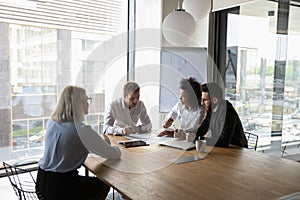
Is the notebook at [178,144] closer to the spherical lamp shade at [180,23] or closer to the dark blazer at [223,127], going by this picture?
the dark blazer at [223,127]

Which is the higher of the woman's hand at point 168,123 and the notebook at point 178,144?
the woman's hand at point 168,123

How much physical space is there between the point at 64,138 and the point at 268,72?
2.42 m

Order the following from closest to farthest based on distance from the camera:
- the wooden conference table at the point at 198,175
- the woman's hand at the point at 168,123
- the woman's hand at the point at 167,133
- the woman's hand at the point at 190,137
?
the wooden conference table at the point at 198,175, the woman's hand at the point at 190,137, the woman's hand at the point at 167,133, the woman's hand at the point at 168,123

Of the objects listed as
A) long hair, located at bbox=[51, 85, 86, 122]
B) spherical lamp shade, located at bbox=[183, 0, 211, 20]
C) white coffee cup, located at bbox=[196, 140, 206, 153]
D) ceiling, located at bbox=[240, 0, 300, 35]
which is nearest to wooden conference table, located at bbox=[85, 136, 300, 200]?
white coffee cup, located at bbox=[196, 140, 206, 153]

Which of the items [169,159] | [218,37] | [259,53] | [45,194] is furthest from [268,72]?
[45,194]

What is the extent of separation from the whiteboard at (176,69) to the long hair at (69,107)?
6.92 feet

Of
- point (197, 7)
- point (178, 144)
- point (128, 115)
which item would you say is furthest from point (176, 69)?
point (178, 144)

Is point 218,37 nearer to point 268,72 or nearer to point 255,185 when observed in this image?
point 268,72

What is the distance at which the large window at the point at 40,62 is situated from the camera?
313 centimetres

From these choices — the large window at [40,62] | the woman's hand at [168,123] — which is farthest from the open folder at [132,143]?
the large window at [40,62]

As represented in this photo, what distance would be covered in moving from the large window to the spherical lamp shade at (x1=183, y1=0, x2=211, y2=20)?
1.47 meters

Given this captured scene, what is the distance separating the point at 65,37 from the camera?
350 cm

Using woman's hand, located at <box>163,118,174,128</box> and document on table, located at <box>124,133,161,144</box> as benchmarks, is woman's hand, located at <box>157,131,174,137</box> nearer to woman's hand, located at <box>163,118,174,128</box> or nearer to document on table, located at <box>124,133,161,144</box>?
document on table, located at <box>124,133,161,144</box>

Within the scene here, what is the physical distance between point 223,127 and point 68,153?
1219 mm
